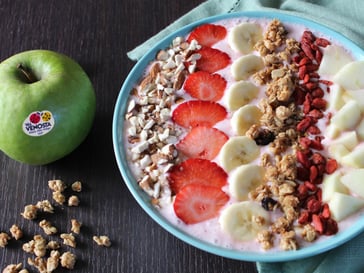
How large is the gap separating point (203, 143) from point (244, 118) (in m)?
0.10

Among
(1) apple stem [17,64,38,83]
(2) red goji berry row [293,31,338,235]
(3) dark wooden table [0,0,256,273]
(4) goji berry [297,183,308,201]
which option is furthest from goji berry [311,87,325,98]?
(1) apple stem [17,64,38,83]

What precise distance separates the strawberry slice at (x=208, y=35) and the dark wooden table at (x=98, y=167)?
205mm

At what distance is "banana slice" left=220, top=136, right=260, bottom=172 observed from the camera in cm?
100

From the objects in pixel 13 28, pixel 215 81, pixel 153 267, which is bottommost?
pixel 153 267

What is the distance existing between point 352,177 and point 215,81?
0.35 m

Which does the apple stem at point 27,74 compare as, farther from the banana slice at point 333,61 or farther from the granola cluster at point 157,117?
the banana slice at point 333,61

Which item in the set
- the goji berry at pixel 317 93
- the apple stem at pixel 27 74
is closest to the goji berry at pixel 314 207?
the goji berry at pixel 317 93

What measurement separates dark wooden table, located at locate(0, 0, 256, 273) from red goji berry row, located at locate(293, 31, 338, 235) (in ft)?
0.59

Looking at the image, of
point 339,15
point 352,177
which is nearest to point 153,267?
point 352,177

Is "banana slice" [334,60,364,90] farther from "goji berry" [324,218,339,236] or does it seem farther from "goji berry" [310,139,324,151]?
"goji berry" [324,218,339,236]

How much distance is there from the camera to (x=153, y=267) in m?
1.02

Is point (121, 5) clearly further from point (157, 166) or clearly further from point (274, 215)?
point (274, 215)

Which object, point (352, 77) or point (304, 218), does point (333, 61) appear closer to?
point (352, 77)

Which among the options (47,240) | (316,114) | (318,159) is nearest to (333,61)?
(316,114)
